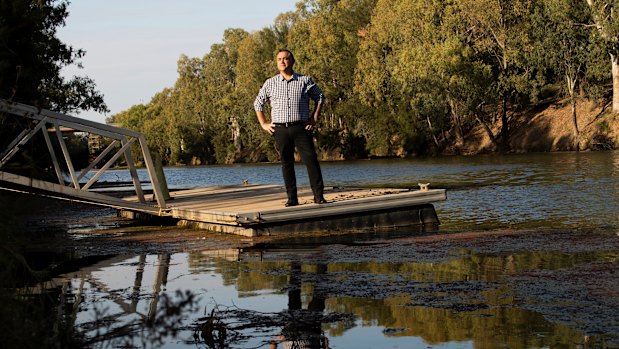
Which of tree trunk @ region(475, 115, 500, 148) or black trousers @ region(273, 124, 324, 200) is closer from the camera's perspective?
black trousers @ region(273, 124, 324, 200)

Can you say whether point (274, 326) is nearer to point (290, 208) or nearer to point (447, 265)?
point (447, 265)

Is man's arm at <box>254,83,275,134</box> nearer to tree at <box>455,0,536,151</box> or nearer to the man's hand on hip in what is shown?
the man's hand on hip

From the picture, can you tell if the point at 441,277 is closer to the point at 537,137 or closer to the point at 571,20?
the point at 571,20

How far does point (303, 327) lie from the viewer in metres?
6.80

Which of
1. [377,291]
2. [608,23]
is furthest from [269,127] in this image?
[608,23]

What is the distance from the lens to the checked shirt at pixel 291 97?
13.9m

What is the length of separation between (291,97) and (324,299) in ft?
20.7

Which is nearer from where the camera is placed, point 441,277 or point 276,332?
point 276,332

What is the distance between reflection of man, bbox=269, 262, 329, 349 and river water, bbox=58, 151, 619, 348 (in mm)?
14

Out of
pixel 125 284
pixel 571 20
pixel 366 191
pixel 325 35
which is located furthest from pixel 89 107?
pixel 325 35

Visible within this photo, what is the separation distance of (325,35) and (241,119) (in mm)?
20568

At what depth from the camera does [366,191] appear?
17.6 meters

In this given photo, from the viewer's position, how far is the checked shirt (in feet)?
45.6

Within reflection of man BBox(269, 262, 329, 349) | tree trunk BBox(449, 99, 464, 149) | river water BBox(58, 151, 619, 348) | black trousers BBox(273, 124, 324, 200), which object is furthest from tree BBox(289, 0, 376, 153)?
reflection of man BBox(269, 262, 329, 349)
